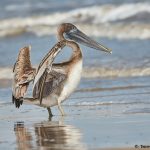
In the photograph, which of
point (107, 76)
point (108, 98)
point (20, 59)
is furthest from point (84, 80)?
point (20, 59)

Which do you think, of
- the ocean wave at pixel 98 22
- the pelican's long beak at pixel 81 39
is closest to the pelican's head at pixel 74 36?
the pelican's long beak at pixel 81 39

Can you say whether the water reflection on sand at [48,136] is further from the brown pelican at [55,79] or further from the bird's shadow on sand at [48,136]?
the brown pelican at [55,79]

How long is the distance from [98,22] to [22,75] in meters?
14.6

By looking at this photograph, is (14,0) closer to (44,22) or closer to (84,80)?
(44,22)

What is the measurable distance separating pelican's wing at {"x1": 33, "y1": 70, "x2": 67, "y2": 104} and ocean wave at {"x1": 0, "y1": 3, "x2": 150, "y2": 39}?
9484 millimetres

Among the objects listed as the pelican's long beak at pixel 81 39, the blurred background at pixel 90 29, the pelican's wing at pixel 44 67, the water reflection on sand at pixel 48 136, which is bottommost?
the water reflection on sand at pixel 48 136

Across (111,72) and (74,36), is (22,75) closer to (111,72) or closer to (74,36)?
(74,36)

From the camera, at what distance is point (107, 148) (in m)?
7.64

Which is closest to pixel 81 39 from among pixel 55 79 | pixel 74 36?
pixel 74 36

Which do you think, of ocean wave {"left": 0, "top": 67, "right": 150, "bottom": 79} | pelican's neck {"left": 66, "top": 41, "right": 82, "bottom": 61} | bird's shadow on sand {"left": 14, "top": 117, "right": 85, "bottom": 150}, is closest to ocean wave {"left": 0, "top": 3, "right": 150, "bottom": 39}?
ocean wave {"left": 0, "top": 67, "right": 150, "bottom": 79}

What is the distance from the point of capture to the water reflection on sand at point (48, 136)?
7.92m

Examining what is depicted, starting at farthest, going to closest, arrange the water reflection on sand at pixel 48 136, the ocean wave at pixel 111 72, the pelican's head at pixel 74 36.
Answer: the ocean wave at pixel 111 72, the pelican's head at pixel 74 36, the water reflection on sand at pixel 48 136

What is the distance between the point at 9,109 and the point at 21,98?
2.71ft

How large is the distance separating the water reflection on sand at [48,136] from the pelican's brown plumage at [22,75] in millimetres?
797
